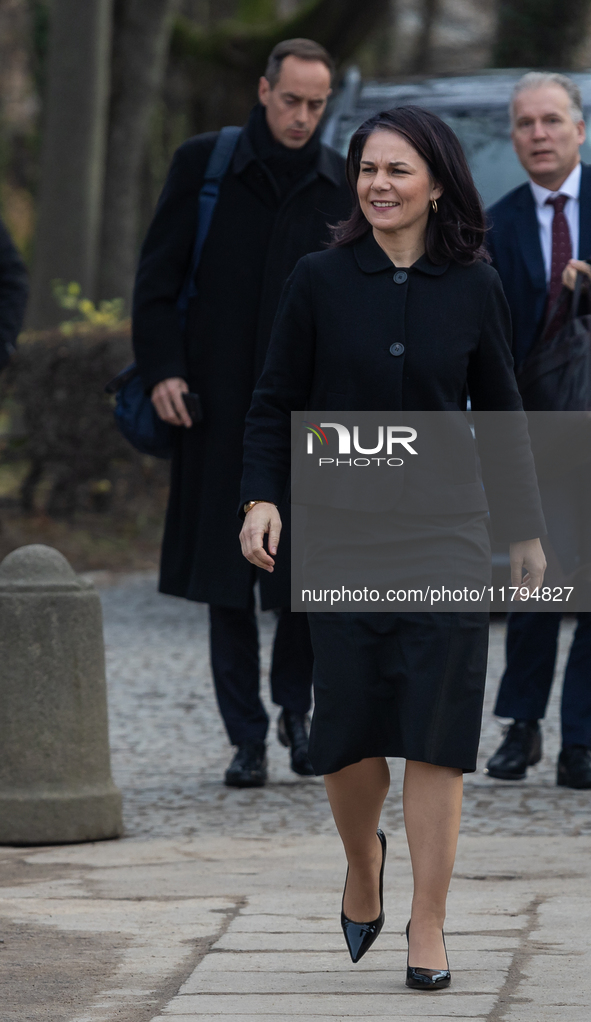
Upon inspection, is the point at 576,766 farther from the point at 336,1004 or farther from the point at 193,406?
the point at 336,1004

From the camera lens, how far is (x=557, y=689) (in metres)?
6.74

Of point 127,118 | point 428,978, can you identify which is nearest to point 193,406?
point 428,978

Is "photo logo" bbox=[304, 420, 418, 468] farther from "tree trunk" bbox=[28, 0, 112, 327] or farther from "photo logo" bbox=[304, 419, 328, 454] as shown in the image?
Result: "tree trunk" bbox=[28, 0, 112, 327]

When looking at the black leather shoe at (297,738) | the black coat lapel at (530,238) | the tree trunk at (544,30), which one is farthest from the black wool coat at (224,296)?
the tree trunk at (544,30)

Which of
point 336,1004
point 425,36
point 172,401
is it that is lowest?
point 336,1004

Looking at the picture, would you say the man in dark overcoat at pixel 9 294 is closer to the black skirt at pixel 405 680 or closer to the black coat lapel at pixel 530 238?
the black coat lapel at pixel 530 238

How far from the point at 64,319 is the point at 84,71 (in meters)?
2.05

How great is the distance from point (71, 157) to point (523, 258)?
9.16 metres

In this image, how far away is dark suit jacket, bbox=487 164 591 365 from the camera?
5.04 metres

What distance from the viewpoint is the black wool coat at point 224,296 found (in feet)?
16.8

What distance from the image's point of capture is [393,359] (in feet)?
10.6

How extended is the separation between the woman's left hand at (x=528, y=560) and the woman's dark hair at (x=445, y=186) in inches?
23.1

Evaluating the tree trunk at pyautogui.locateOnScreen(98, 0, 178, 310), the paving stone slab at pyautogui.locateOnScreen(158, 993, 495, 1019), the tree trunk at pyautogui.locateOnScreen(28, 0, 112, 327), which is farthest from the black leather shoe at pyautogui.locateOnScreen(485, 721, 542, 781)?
the tree trunk at pyautogui.locateOnScreen(98, 0, 178, 310)

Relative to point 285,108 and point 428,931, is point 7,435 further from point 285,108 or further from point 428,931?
point 428,931
